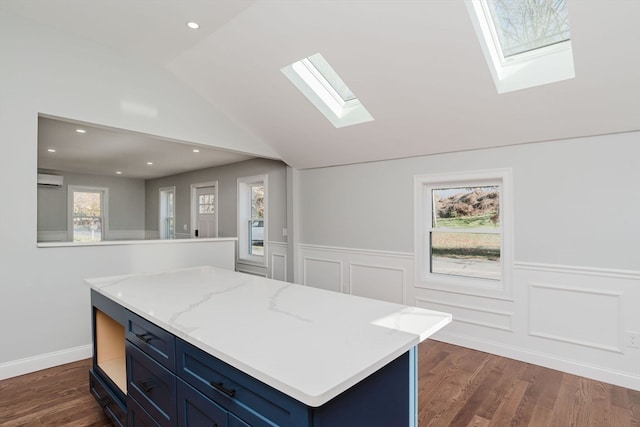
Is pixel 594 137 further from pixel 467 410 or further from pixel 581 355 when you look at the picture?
pixel 467 410

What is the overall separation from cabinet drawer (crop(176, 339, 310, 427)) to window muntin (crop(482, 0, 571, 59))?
104 inches

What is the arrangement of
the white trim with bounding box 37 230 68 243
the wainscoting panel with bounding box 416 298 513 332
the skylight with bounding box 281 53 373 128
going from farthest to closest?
the white trim with bounding box 37 230 68 243
the skylight with bounding box 281 53 373 128
the wainscoting panel with bounding box 416 298 513 332

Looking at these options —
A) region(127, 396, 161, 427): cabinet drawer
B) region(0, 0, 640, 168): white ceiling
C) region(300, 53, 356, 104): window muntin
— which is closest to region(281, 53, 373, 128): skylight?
region(300, 53, 356, 104): window muntin

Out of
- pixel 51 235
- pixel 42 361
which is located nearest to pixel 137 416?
pixel 42 361

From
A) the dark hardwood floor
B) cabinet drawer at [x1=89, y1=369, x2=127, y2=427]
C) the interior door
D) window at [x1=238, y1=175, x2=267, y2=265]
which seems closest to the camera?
cabinet drawer at [x1=89, y1=369, x2=127, y2=427]

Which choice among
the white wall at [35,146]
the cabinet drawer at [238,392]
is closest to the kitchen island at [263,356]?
the cabinet drawer at [238,392]

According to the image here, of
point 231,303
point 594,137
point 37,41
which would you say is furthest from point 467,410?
point 37,41

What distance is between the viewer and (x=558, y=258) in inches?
111

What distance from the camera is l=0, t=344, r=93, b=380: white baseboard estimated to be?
8.72ft

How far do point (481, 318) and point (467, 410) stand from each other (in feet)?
3.98

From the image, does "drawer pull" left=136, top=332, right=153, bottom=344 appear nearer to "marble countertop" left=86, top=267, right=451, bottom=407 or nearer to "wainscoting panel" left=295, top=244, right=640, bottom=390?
"marble countertop" left=86, top=267, right=451, bottom=407

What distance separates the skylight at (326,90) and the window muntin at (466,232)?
1209 millimetres

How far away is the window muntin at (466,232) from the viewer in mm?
3311

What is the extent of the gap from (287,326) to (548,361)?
2737mm
